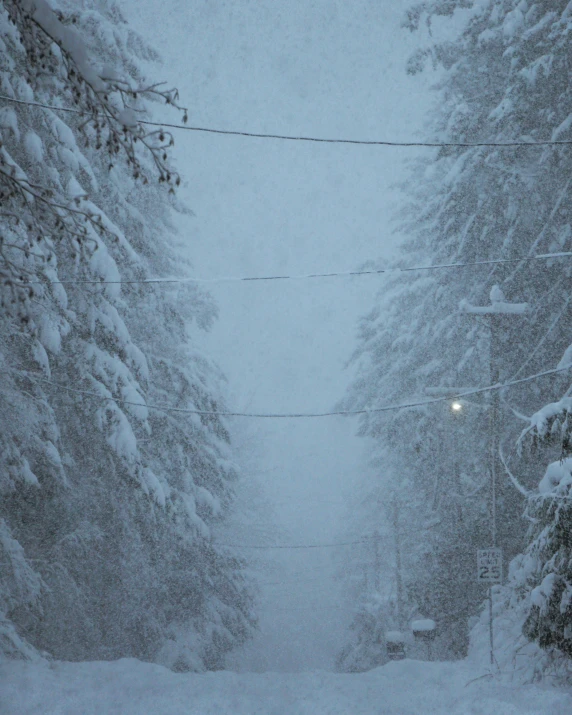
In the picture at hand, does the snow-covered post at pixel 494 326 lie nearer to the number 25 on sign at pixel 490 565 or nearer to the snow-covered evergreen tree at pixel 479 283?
the snow-covered evergreen tree at pixel 479 283

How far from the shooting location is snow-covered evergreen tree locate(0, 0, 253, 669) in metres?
10.0

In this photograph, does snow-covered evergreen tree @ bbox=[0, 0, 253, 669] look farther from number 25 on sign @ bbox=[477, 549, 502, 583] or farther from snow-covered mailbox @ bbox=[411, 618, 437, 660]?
number 25 on sign @ bbox=[477, 549, 502, 583]

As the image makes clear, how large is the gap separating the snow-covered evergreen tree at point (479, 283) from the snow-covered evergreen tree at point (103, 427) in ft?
17.9

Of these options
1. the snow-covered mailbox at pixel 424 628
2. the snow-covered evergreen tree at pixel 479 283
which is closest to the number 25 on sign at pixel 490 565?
the snow-covered evergreen tree at pixel 479 283

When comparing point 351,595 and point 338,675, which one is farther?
point 351,595

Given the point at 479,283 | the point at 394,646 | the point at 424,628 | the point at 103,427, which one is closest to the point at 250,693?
the point at 103,427

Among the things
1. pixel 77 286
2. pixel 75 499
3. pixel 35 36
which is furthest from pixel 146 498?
pixel 35 36

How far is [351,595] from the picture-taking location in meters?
40.7

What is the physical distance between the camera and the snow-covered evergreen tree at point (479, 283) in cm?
1367

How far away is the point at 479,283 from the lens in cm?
1659

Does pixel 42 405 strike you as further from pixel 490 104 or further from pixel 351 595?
pixel 351 595

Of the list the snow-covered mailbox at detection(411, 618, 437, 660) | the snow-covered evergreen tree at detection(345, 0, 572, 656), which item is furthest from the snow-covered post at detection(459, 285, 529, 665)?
the snow-covered mailbox at detection(411, 618, 437, 660)

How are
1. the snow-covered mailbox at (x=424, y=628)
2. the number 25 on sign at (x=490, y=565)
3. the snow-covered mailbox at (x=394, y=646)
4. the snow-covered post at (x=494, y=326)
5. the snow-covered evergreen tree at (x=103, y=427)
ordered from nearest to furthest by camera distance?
the snow-covered evergreen tree at (x=103, y=427)
the number 25 on sign at (x=490, y=565)
the snow-covered post at (x=494, y=326)
the snow-covered mailbox at (x=424, y=628)
the snow-covered mailbox at (x=394, y=646)

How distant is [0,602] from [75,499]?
2.80 m
